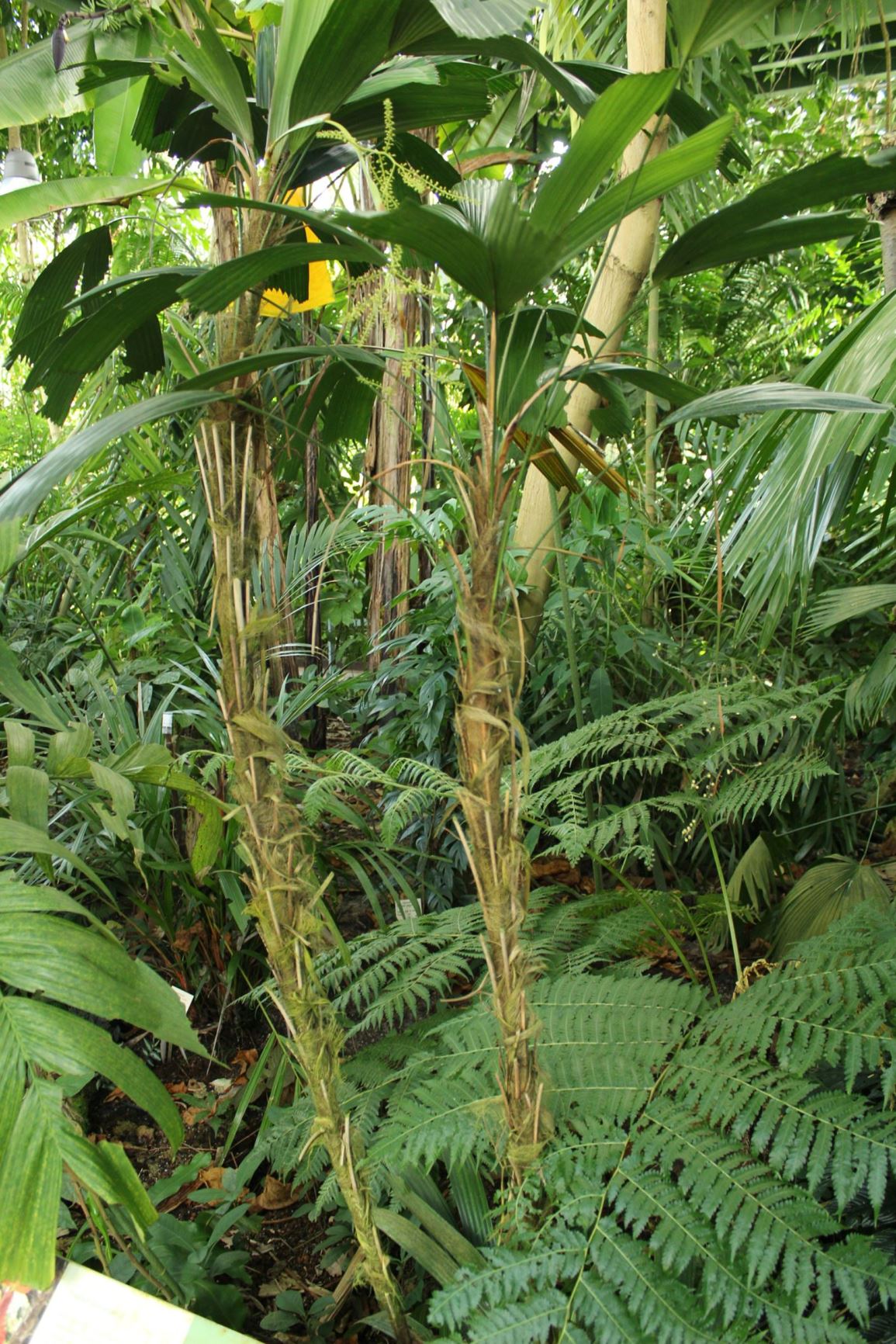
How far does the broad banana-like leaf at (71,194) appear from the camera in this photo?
0.99 m

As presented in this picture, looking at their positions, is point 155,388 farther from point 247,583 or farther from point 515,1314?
point 515,1314

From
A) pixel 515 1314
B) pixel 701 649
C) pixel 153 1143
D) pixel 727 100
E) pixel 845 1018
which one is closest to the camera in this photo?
pixel 515 1314

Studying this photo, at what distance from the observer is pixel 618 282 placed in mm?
1613

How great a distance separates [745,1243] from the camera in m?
0.83

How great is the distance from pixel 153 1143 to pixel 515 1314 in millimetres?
1006

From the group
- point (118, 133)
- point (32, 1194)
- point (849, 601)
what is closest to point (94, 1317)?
point (32, 1194)

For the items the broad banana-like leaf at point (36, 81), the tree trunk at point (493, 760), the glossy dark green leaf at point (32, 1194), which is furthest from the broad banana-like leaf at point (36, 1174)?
the broad banana-like leaf at point (36, 81)

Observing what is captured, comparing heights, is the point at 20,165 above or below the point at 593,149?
above

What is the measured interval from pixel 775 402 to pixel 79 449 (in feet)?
A: 1.67

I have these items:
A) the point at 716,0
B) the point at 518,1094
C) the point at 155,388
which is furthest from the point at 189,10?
the point at 155,388

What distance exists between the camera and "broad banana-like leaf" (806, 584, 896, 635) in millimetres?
1491

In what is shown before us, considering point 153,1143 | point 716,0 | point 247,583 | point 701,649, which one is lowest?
point 153,1143

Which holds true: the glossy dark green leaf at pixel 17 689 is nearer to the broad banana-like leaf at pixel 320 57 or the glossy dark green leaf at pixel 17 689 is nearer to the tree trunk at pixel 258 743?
the tree trunk at pixel 258 743

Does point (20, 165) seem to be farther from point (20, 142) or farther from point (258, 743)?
point (258, 743)
